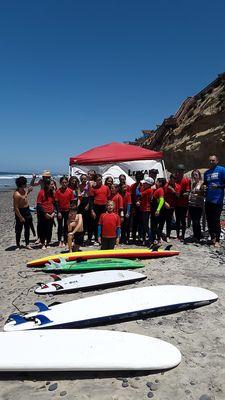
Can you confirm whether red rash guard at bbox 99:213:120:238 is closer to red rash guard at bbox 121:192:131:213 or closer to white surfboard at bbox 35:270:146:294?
red rash guard at bbox 121:192:131:213

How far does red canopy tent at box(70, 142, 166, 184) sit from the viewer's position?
10.4m

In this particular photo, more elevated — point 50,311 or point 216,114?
point 216,114

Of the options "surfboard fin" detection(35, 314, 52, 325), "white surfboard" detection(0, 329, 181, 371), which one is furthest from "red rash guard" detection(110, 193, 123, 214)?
"white surfboard" detection(0, 329, 181, 371)

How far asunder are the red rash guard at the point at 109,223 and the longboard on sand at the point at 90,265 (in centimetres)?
77

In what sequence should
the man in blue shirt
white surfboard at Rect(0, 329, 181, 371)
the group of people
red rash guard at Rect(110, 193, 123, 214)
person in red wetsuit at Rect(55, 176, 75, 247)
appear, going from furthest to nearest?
person in red wetsuit at Rect(55, 176, 75, 247) → red rash guard at Rect(110, 193, 123, 214) → the group of people → the man in blue shirt → white surfboard at Rect(0, 329, 181, 371)

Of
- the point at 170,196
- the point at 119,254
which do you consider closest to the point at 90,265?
the point at 119,254

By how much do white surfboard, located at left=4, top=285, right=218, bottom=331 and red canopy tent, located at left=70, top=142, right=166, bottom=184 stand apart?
5.78m

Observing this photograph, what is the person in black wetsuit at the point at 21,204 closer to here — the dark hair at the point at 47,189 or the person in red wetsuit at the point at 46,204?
the person in red wetsuit at the point at 46,204

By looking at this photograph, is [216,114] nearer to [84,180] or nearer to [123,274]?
[84,180]

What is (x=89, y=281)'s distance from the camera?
593 centimetres

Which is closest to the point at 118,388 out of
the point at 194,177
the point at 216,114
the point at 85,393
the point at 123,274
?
the point at 85,393

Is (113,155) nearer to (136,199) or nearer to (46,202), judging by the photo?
(136,199)

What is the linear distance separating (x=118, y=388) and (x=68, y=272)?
152 inches

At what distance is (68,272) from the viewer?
6.90 meters
